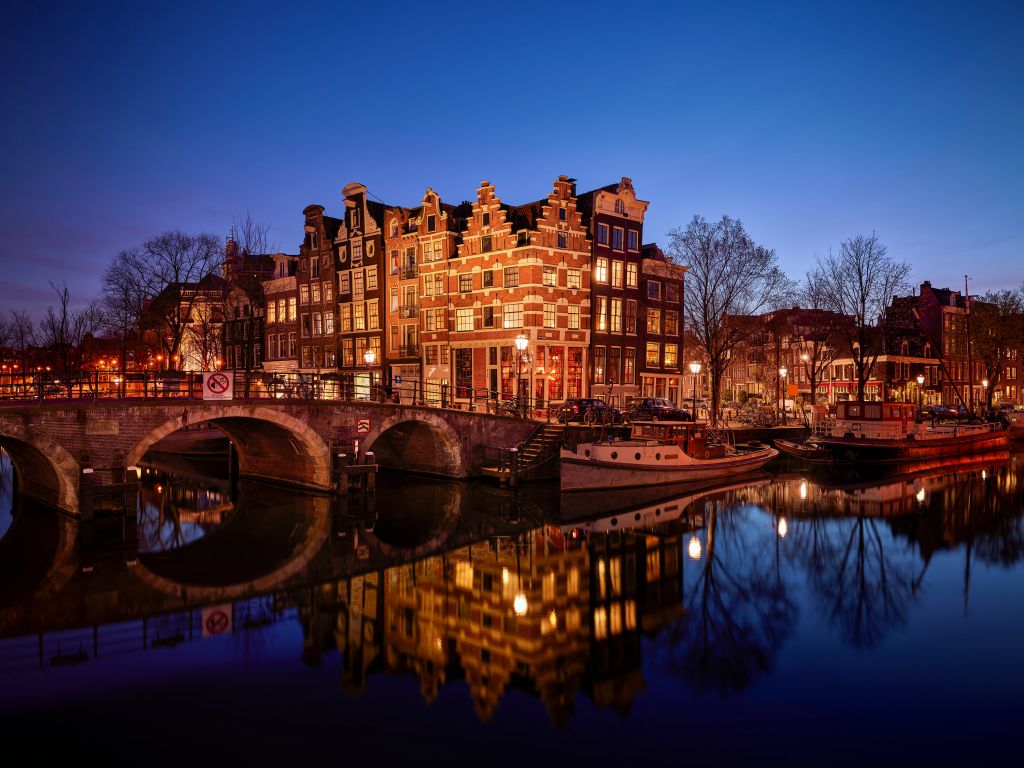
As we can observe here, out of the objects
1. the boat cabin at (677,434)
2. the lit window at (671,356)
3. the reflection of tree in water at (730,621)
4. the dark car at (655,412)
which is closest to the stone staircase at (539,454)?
the boat cabin at (677,434)

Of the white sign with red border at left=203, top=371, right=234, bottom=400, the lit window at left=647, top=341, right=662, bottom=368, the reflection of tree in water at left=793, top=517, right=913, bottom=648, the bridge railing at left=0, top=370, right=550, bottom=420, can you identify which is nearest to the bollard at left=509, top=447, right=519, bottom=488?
the bridge railing at left=0, top=370, right=550, bottom=420

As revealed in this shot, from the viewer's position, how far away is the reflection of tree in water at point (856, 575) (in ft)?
51.7

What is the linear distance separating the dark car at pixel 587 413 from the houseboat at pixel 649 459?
2.72 metres

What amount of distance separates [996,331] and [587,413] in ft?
146

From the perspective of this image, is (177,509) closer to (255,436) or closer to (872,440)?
(255,436)

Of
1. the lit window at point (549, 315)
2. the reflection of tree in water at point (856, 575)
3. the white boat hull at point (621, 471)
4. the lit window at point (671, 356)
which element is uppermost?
the lit window at point (549, 315)

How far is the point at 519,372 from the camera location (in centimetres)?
4006

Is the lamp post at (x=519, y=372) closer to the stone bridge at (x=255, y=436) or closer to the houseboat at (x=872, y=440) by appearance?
the stone bridge at (x=255, y=436)

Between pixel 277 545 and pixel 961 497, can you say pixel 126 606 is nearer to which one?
pixel 277 545

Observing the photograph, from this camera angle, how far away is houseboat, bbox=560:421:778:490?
96.4 ft

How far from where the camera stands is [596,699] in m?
11.7

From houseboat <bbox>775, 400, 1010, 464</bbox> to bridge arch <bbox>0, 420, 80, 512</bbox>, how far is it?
3501cm

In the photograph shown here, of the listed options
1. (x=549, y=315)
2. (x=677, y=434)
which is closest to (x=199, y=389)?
(x=677, y=434)

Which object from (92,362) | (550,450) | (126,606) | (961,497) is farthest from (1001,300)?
(92,362)
